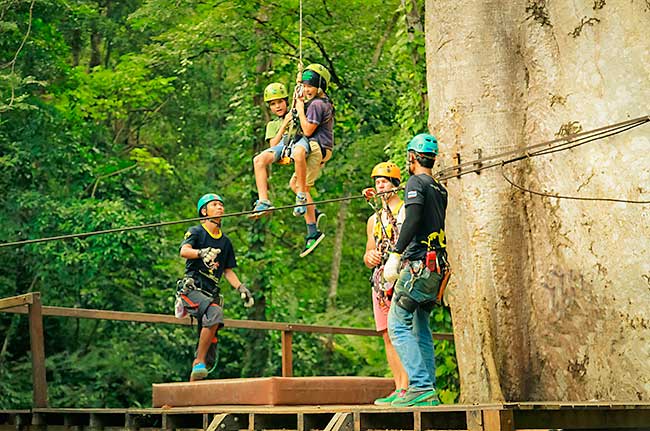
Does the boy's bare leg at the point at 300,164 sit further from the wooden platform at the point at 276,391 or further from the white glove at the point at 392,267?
the white glove at the point at 392,267

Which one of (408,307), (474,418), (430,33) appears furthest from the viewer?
(430,33)

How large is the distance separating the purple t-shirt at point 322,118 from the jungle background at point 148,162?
587 centimetres

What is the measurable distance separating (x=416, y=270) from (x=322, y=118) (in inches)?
94.2

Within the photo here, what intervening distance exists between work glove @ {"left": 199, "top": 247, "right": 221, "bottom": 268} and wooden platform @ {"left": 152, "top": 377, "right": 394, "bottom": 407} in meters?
1.19

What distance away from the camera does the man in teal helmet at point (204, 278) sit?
9289 mm

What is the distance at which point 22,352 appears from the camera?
18.2 m

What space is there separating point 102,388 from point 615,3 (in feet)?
40.4

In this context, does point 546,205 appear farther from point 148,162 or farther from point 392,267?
point 148,162

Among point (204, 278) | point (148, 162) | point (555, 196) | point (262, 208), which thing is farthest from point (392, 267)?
point (148, 162)

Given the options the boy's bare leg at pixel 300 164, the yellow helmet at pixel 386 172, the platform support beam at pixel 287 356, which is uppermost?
the boy's bare leg at pixel 300 164

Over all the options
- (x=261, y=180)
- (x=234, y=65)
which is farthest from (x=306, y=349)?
(x=261, y=180)

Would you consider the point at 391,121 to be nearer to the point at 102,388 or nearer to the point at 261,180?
the point at 102,388

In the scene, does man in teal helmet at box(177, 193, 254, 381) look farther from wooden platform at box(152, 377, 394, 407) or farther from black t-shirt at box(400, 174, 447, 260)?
black t-shirt at box(400, 174, 447, 260)

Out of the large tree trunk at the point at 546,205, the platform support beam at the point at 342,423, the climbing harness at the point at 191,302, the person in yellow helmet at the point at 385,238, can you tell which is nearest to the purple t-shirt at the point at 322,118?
the large tree trunk at the point at 546,205
